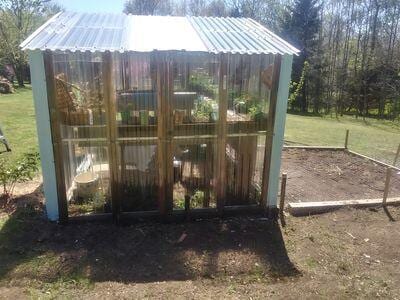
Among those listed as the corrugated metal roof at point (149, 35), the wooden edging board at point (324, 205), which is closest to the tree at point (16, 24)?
the corrugated metal roof at point (149, 35)

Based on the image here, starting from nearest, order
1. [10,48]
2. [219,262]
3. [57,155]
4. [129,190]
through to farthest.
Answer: [219,262], [57,155], [129,190], [10,48]

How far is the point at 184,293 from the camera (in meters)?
3.65

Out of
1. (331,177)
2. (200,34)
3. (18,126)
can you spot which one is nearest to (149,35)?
(200,34)

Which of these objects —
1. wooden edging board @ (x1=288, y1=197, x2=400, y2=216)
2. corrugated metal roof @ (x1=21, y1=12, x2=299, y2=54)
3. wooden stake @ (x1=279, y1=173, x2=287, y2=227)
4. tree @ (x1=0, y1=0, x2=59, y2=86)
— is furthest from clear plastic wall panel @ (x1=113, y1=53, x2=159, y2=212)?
tree @ (x1=0, y1=0, x2=59, y2=86)

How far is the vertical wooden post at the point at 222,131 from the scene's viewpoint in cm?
473

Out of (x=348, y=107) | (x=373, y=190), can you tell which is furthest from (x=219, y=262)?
(x=348, y=107)

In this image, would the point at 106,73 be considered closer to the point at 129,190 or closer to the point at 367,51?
the point at 129,190

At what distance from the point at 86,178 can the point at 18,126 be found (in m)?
7.74

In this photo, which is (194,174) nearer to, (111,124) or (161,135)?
(161,135)

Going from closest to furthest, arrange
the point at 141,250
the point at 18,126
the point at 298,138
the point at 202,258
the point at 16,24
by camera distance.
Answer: the point at 202,258 → the point at 141,250 → the point at 298,138 → the point at 18,126 → the point at 16,24

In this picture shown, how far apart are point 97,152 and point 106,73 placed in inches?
44.9

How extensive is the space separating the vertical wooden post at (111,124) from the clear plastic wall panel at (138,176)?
0.07 metres

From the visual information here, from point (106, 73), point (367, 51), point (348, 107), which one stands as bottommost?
point (348, 107)

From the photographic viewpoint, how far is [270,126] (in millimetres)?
5086
